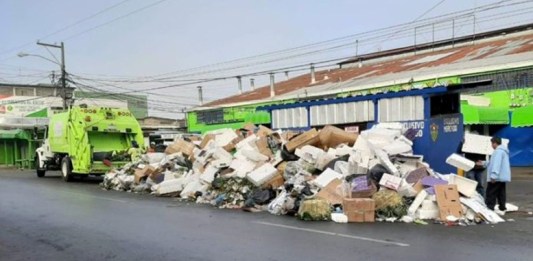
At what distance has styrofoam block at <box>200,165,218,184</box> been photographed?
1491 cm

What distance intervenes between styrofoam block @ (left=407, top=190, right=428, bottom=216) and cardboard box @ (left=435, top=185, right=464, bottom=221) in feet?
0.98

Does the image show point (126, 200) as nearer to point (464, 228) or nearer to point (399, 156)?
point (399, 156)

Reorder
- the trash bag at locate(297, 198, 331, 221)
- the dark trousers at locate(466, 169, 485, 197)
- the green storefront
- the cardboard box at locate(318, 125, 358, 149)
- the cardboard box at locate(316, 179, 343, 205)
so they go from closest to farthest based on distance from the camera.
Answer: the trash bag at locate(297, 198, 331, 221)
the cardboard box at locate(316, 179, 343, 205)
the dark trousers at locate(466, 169, 485, 197)
the cardboard box at locate(318, 125, 358, 149)
the green storefront

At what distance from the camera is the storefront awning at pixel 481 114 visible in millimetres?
23391

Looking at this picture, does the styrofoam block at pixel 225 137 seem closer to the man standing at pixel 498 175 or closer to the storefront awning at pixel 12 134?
the man standing at pixel 498 175

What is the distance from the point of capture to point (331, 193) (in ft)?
37.1

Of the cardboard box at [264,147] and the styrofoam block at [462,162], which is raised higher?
the cardboard box at [264,147]

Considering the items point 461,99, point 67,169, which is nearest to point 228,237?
point 67,169

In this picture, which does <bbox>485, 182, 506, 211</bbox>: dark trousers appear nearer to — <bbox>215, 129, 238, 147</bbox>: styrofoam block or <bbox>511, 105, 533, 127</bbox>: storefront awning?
<bbox>215, 129, 238, 147</bbox>: styrofoam block

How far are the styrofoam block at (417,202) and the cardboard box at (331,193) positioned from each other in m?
1.41

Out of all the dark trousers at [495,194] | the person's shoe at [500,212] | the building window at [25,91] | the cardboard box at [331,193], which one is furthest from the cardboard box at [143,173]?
the building window at [25,91]

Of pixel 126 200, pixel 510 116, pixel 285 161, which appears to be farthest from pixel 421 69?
pixel 126 200

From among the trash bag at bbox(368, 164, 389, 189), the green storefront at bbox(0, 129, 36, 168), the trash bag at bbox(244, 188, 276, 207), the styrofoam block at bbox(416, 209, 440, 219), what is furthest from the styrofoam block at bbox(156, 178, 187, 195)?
the green storefront at bbox(0, 129, 36, 168)

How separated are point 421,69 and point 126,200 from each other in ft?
63.5
